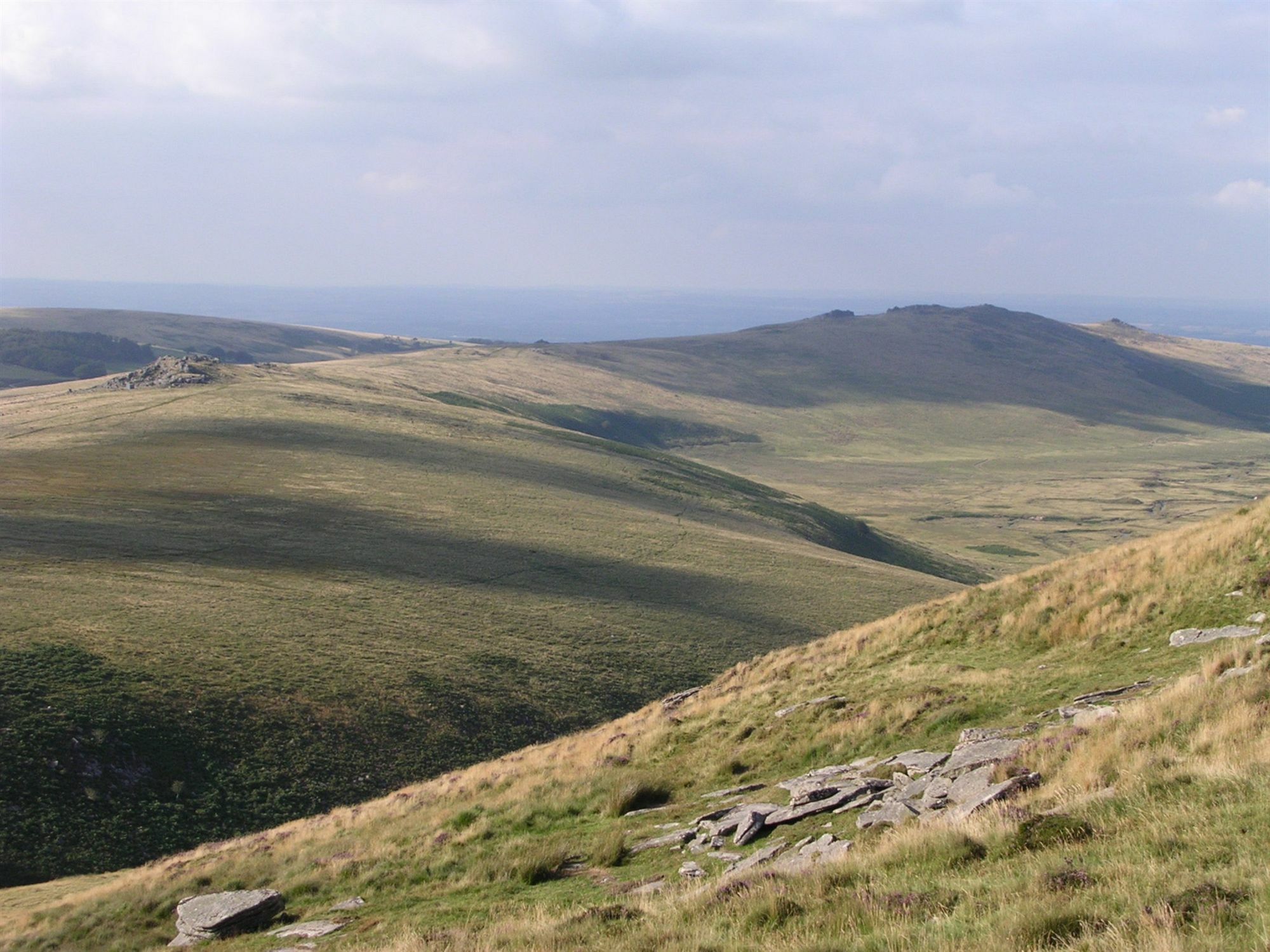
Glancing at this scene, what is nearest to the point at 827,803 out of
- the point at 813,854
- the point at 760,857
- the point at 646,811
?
the point at 760,857

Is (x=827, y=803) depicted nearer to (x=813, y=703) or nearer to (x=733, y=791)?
(x=733, y=791)

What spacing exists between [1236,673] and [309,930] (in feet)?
45.7

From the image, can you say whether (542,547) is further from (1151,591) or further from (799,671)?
(1151,591)

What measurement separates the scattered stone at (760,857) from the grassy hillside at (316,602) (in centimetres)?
1841

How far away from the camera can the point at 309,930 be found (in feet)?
44.0

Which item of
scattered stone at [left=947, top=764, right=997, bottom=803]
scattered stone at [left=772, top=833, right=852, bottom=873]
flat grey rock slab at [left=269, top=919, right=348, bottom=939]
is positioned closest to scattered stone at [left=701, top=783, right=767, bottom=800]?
scattered stone at [left=772, top=833, right=852, bottom=873]

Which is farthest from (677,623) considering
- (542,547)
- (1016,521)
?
(1016,521)

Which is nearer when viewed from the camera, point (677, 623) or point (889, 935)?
point (889, 935)

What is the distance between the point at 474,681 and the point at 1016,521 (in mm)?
110191

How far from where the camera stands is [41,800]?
24156 mm

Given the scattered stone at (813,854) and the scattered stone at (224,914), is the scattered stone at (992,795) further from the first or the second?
the scattered stone at (224,914)

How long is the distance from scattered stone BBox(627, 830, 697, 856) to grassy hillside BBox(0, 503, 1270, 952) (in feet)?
0.93

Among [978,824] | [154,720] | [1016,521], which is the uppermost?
[978,824]

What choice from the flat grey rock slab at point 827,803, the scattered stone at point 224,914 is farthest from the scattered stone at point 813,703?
the scattered stone at point 224,914
